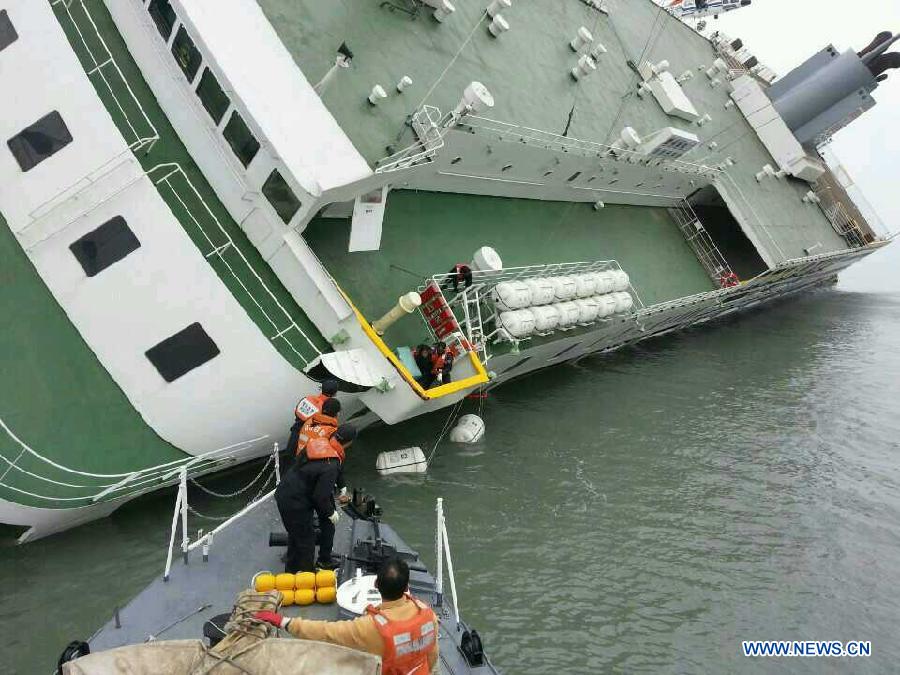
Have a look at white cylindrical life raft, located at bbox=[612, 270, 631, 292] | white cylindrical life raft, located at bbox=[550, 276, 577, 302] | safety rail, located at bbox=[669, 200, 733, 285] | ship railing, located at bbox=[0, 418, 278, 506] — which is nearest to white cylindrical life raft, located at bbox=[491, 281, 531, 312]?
white cylindrical life raft, located at bbox=[550, 276, 577, 302]

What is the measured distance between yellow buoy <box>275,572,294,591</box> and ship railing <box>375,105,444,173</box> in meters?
6.65

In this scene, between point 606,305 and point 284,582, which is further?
point 606,305

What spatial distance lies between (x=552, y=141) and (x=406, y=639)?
474 inches

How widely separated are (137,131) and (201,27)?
6.19 feet

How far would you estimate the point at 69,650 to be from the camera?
4531 mm

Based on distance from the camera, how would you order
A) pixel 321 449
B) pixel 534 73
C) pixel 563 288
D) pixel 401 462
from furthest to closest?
pixel 534 73 < pixel 563 288 < pixel 401 462 < pixel 321 449

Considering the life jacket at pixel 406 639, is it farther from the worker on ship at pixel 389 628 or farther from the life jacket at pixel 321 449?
the life jacket at pixel 321 449

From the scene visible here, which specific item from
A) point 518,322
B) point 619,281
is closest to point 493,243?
point 518,322

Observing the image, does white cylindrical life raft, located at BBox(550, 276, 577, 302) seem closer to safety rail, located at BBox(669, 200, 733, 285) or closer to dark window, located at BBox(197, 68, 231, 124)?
dark window, located at BBox(197, 68, 231, 124)

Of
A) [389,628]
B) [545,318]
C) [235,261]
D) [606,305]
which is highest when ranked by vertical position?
[235,261]

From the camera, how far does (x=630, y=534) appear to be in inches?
410

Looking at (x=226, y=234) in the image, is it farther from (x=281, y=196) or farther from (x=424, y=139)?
(x=424, y=139)

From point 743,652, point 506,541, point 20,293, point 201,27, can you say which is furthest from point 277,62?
point 743,652

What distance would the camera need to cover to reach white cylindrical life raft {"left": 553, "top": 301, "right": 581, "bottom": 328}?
12562 millimetres
